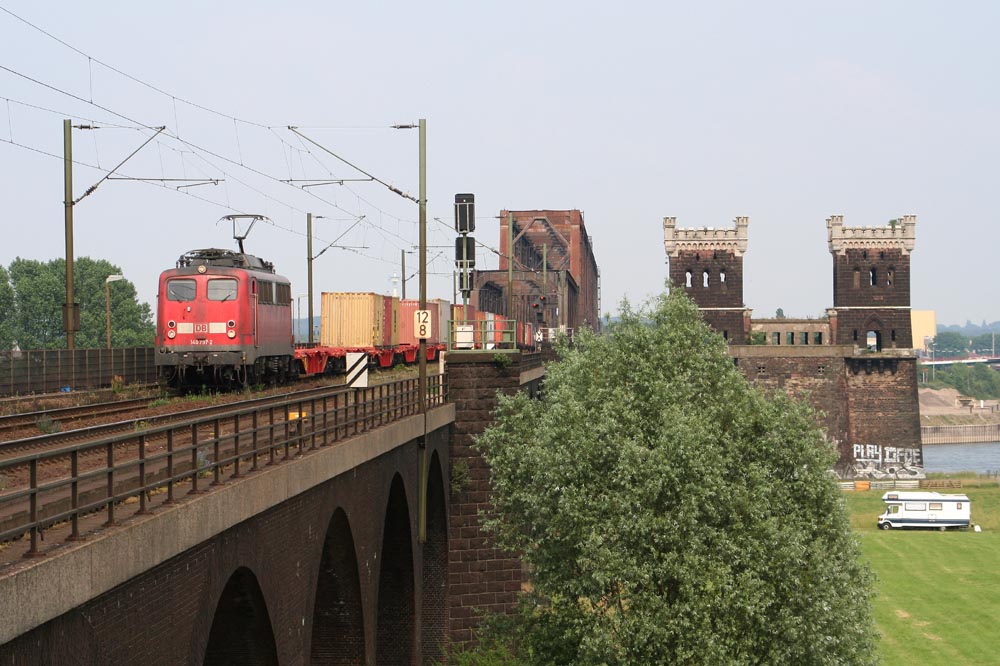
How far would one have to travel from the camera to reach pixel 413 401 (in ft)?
84.6

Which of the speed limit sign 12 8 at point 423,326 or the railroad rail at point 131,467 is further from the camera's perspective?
the speed limit sign 12 8 at point 423,326

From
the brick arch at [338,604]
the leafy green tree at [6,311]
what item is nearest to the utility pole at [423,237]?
the brick arch at [338,604]

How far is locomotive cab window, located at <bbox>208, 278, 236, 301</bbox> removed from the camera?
2905cm

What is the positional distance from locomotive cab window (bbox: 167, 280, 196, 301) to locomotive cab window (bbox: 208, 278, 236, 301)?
0.44 meters

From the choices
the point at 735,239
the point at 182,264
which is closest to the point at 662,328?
the point at 182,264

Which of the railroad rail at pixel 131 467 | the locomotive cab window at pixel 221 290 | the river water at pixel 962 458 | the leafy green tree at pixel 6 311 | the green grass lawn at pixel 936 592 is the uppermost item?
the leafy green tree at pixel 6 311

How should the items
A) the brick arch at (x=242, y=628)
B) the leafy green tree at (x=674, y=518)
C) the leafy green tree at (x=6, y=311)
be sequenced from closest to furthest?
the brick arch at (x=242, y=628), the leafy green tree at (x=674, y=518), the leafy green tree at (x=6, y=311)

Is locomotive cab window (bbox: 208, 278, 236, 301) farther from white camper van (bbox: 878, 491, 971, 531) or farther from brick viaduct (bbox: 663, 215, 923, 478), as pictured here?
brick viaduct (bbox: 663, 215, 923, 478)

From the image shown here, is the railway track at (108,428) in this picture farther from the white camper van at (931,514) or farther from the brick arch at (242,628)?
the white camper van at (931,514)

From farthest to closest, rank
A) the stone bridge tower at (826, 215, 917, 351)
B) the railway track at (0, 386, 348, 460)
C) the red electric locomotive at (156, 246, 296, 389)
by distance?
the stone bridge tower at (826, 215, 917, 351)
the red electric locomotive at (156, 246, 296, 389)
the railway track at (0, 386, 348, 460)

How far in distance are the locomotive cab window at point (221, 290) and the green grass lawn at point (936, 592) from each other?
1992 cm

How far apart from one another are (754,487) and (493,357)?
917cm

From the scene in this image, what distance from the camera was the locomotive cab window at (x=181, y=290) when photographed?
29.1 m

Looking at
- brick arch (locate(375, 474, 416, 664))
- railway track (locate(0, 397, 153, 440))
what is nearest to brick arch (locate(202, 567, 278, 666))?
railway track (locate(0, 397, 153, 440))
